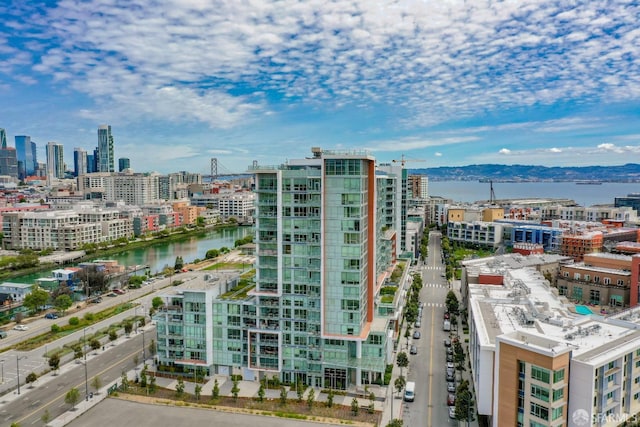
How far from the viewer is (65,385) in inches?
840

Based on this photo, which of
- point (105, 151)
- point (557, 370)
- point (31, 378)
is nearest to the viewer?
point (557, 370)

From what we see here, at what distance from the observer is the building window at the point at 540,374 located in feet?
48.0

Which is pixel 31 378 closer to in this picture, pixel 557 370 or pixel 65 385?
pixel 65 385

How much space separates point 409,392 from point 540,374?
6.60m

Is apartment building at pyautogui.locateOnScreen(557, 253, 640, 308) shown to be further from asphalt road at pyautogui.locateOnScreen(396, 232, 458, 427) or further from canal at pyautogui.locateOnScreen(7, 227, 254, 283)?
canal at pyautogui.locateOnScreen(7, 227, 254, 283)

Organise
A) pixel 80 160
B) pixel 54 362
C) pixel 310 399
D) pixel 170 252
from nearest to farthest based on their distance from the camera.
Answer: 1. pixel 310 399
2. pixel 54 362
3. pixel 170 252
4. pixel 80 160

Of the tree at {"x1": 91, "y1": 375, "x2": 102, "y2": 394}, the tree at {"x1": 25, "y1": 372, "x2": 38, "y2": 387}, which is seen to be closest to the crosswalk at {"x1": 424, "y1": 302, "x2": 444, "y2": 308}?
the tree at {"x1": 91, "y1": 375, "x2": 102, "y2": 394}

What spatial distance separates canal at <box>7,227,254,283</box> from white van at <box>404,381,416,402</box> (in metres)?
30.8

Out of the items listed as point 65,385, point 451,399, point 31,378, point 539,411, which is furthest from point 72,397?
point 539,411

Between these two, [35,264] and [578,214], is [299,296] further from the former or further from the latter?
[578,214]

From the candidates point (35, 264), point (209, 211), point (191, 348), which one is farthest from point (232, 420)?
point (209, 211)

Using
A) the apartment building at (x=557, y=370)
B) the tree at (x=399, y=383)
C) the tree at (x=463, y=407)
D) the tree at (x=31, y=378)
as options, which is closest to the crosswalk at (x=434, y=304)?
the apartment building at (x=557, y=370)

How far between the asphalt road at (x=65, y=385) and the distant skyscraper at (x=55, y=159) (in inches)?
7477

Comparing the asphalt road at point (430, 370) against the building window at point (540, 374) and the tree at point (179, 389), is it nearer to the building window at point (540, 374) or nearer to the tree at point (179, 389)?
the building window at point (540, 374)
